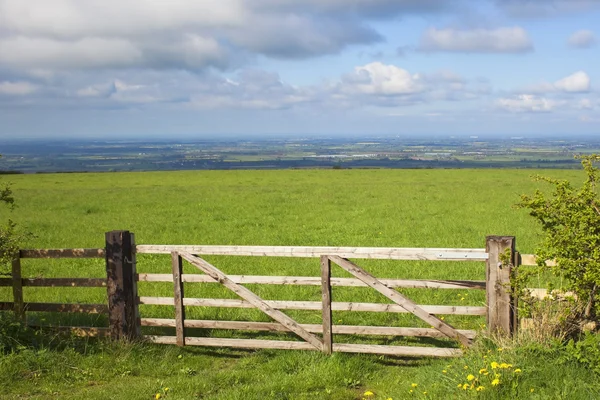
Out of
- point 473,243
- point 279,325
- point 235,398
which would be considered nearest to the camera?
point 235,398

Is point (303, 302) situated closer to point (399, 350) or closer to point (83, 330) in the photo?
point (399, 350)

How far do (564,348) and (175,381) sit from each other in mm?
5116

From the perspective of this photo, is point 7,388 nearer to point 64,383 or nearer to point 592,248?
point 64,383

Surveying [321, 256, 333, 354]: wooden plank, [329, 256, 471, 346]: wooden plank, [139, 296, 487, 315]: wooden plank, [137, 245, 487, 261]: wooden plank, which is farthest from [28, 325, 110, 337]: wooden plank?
[329, 256, 471, 346]: wooden plank

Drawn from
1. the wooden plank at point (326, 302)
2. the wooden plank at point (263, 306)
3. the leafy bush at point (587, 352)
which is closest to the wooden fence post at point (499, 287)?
the leafy bush at point (587, 352)

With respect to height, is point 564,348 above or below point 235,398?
above

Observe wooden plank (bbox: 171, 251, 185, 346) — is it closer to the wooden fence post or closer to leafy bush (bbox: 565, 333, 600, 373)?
the wooden fence post

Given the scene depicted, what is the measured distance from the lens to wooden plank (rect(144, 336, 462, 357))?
8.41 metres

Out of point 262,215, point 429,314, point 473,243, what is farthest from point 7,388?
point 262,215

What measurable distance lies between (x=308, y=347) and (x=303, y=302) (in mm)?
698

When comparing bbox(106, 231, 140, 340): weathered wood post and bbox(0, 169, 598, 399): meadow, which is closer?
bbox(0, 169, 598, 399): meadow

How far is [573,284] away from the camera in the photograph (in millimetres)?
7328

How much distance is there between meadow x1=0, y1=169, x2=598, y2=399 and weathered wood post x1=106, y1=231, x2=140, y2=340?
39cm

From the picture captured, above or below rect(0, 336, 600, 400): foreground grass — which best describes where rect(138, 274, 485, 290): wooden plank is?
above
